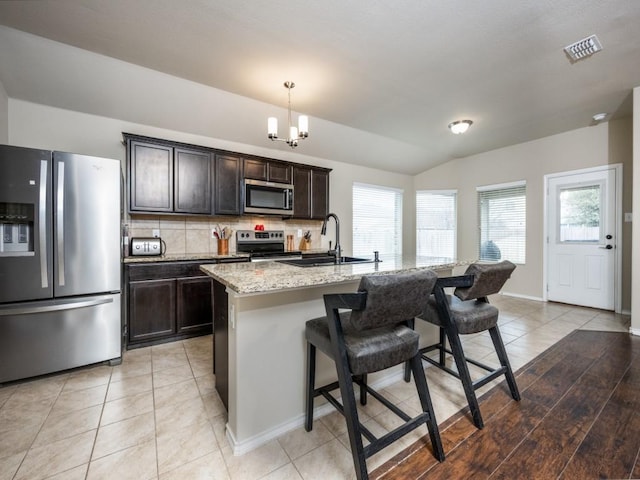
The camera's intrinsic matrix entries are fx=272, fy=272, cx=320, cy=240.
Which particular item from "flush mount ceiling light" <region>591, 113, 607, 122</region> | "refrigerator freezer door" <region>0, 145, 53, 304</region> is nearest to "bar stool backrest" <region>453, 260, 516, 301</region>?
"refrigerator freezer door" <region>0, 145, 53, 304</region>

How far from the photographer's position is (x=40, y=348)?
84.6 inches

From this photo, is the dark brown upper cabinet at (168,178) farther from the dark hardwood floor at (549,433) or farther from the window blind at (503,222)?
the window blind at (503,222)

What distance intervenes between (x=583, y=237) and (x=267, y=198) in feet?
15.8

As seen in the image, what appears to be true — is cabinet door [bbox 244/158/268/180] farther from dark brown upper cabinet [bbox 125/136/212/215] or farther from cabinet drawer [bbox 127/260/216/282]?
cabinet drawer [bbox 127/260/216/282]

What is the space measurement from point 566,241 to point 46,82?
22.5 feet

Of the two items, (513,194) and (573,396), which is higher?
(513,194)

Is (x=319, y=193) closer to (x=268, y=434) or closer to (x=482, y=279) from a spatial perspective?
(x=482, y=279)

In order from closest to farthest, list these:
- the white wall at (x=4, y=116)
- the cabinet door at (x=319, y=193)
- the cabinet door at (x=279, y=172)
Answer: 1. the white wall at (x=4, y=116)
2. the cabinet door at (x=279, y=172)
3. the cabinet door at (x=319, y=193)

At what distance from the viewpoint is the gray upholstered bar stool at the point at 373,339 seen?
1159 mm

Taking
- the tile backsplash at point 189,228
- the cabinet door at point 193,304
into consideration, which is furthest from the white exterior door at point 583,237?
the cabinet door at point 193,304

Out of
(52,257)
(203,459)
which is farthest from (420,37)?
(52,257)

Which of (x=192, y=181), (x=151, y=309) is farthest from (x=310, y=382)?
(x=192, y=181)

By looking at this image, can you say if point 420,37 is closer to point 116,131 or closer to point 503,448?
point 503,448

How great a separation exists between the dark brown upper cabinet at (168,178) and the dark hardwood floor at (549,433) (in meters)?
3.15
